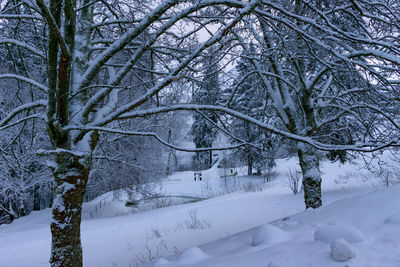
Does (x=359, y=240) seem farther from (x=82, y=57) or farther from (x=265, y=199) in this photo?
(x=265, y=199)

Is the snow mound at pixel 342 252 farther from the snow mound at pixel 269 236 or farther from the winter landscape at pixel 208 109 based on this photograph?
the snow mound at pixel 269 236

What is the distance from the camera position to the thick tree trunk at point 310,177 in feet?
17.7

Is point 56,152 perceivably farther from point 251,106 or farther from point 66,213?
point 251,106

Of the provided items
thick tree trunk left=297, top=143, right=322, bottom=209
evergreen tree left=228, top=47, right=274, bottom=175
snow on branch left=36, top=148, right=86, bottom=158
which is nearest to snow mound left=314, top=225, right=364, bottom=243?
evergreen tree left=228, top=47, right=274, bottom=175

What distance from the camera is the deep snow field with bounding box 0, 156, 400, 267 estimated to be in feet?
5.15

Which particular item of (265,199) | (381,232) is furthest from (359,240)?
(265,199)

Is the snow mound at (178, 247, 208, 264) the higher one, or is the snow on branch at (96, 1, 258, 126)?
the snow on branch at (96, 1, 258, 126)

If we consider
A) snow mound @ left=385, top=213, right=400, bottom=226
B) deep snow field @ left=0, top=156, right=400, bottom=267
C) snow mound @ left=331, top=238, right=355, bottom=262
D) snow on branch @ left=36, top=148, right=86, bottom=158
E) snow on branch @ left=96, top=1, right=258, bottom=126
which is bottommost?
deep snow field @ left=0, top=156, right=400, bottom=267

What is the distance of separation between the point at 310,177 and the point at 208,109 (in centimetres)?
386

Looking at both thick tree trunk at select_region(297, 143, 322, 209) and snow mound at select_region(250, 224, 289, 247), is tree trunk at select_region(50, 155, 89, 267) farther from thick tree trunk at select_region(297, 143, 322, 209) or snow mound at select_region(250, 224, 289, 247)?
thick tree trunk at select_region(297, 143, 322, 209)

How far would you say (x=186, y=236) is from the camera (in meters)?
6.07

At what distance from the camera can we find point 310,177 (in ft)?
17.9

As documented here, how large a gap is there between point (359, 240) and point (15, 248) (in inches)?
298

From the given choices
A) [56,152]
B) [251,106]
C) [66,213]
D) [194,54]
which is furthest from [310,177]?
[56,152]
